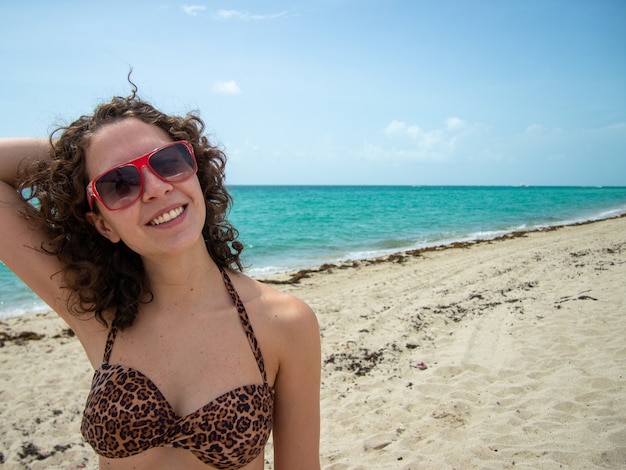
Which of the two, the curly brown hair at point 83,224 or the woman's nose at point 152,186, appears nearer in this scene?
the woman's nose at point 152,186

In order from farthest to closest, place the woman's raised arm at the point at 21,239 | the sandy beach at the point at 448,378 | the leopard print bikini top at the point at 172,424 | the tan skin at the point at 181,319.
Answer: the sandy beach at the point at 448,378 < the woman's raised arm at the point at 21,239 < the tan skin at the point at 181,319 < the leopard print bikini top at the point at 172,424

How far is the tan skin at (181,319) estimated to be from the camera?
182 centimetres

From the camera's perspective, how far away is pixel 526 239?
18406mm

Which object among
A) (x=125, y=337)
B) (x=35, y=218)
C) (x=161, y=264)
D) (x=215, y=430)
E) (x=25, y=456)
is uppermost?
(x=35, y=218)

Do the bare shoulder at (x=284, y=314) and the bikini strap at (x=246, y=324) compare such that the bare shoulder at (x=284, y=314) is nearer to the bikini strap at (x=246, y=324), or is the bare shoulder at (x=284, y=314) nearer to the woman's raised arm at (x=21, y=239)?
the bikini strap at (x=246, y=324)

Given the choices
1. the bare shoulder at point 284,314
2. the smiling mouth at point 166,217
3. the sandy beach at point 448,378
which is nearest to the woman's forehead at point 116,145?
the smiling mouth at point 166,217

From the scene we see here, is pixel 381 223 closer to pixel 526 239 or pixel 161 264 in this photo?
pixel 526 239

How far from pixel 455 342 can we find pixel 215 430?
4.91m

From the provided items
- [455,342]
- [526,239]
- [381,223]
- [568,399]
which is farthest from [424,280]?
[381,223]

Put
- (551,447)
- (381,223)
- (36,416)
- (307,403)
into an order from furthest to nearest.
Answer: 1. (381,223)
2. (36,416)
3. (551,447)
4. (307,403)

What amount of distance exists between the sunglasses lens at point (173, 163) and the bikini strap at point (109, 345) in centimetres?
71

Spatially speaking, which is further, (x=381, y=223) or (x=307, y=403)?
(x=381, y=223)

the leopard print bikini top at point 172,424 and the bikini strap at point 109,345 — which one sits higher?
the bikini strap at point 109,345

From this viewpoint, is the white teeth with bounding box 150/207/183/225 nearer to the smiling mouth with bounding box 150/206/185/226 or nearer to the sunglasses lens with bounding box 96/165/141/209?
the smiling mouth with bounding box 150/206/185/226
